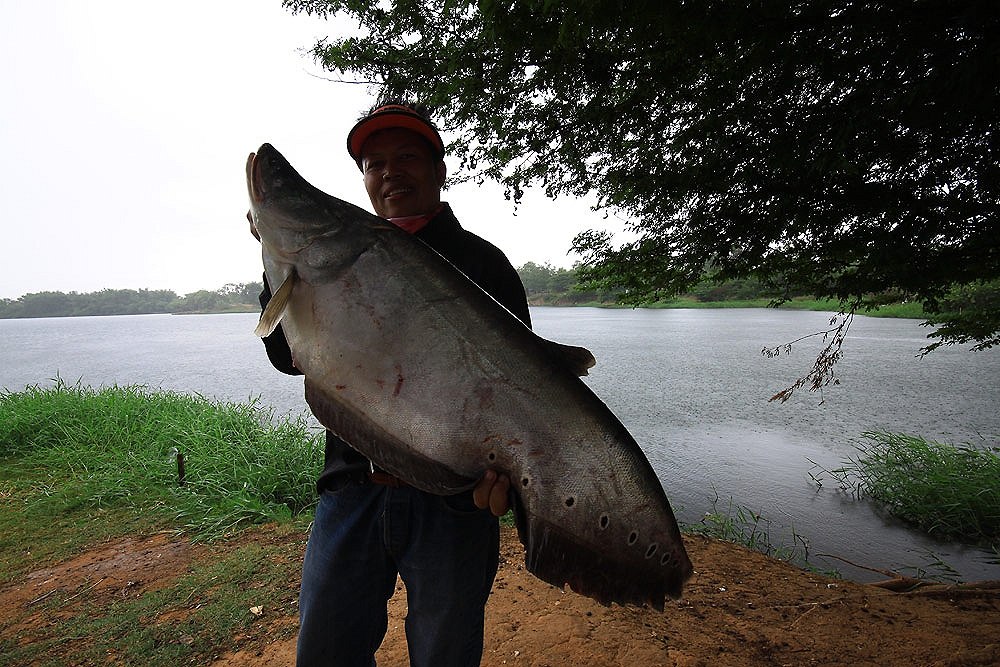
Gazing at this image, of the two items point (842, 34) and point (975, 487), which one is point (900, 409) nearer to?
point (975, 487)

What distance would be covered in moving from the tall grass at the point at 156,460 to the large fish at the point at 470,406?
13.3 ft

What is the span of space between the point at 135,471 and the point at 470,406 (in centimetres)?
647

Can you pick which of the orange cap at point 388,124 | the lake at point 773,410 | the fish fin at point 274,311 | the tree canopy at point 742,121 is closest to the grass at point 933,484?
the lake at point 773,410

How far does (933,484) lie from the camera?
6035mm

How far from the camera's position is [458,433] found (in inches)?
59.6

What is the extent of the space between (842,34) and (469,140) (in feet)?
7.56

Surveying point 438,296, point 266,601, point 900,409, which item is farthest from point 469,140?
point 900,409

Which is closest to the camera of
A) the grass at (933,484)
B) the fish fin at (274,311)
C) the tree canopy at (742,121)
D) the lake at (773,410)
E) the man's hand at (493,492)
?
the man's hand at (493,492)

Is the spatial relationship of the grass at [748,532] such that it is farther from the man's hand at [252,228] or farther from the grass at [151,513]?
the man's hand at [252,228]

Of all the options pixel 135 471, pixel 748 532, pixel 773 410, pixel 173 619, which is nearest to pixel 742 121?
pixel 748 532

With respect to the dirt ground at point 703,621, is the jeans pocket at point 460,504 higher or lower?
higher

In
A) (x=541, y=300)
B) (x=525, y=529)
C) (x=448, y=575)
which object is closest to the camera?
(x=525, y=529)

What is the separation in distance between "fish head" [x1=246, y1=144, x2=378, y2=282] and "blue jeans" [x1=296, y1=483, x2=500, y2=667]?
80 cm

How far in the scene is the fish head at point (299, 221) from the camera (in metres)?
1.68
